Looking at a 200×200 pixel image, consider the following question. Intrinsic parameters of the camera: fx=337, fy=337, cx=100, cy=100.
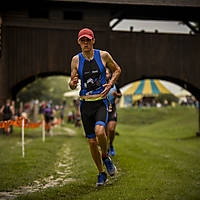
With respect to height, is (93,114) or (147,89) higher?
(147,89)

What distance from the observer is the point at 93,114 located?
18.3 ft

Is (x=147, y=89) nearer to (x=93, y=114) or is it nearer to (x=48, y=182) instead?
(x=48, y=182)

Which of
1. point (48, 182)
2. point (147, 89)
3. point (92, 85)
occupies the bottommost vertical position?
point (48, 182)

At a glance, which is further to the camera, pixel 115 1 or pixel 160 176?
pixel 115 1

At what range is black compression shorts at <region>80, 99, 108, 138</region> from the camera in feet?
18.2

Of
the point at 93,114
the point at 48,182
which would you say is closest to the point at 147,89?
the point at 48,182

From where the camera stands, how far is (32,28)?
19734 mm

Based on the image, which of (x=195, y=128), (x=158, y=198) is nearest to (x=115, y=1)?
(x=195, y=128)

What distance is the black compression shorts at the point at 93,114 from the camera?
5539 millimetres

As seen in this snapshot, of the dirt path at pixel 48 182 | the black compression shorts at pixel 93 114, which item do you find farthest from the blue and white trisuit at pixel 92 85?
the dirt path at pixel 48 182

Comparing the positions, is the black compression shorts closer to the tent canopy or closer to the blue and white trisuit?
the blue and white trisuit

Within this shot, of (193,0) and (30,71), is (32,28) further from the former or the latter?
(193,0)

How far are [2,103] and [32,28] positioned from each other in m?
4.72

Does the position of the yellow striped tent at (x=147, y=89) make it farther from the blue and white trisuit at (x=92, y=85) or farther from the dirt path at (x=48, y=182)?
the blue and white trisuit at (x=92, y=85)
